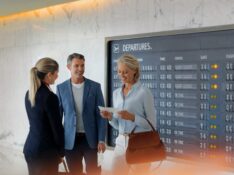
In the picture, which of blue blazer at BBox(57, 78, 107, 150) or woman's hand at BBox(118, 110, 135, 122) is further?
blue blazer at BBox(57, 78, 107, 150)

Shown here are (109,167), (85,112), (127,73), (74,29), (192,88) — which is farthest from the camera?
(74,29)

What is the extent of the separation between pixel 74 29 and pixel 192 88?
1.25 metres

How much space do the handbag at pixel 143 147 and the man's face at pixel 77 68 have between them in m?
0.63

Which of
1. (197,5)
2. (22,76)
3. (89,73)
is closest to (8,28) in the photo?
(22,76)

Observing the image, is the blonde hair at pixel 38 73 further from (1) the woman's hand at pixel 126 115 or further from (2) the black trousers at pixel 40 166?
(1) the woman's hand at pixel 126 115

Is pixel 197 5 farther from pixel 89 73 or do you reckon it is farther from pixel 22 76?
pixel 22 76

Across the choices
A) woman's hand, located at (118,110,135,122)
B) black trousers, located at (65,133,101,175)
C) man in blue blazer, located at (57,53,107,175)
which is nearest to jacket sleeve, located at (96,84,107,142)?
man in blue blazer, located at (57,53,107,175)

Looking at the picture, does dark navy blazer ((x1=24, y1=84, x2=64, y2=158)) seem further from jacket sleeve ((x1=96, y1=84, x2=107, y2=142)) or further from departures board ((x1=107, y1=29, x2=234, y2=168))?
departures board ((x1=107, y1=29, x2=234, y2=168))

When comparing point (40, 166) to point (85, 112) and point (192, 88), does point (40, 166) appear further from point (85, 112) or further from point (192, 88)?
point (192, 88)

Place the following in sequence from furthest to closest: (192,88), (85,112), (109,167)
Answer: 1. (109,167)
2. (85,112)
3. (192,88)

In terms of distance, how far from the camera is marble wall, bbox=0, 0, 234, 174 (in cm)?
248

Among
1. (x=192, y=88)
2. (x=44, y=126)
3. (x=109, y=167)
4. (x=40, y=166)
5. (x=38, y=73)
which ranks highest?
(x=38, y=73)

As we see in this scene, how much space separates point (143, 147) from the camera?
2244 mm

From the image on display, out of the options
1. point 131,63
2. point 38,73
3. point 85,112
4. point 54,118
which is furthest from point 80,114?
point 131,63
